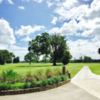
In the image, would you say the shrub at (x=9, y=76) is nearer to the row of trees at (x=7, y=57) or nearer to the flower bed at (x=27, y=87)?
the flower bed at (x=27, y=87)

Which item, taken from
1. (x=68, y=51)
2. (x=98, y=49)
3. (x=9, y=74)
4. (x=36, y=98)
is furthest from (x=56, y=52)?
(x=36, y=98)

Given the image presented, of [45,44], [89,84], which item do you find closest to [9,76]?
[89,84]

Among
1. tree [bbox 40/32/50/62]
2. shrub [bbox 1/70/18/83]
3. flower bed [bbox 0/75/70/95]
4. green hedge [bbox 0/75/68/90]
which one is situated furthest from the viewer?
tree [bbox 40/32/50/62]

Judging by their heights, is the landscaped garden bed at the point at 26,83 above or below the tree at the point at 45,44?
below

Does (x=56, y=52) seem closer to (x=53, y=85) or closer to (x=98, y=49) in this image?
(x=98, y=49)

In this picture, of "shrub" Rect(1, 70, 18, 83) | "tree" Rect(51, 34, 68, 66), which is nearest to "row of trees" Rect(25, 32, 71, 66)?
"tree" Rect(51, 34, 68, 66)

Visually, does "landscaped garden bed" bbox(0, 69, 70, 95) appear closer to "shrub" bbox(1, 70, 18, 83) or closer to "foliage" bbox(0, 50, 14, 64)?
"shrub" bbox(1, 70, 18, 83)

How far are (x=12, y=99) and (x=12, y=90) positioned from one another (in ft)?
7.56

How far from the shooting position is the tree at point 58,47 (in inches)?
4090

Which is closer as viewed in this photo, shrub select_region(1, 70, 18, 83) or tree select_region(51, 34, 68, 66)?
shrub select_region(1, 70, 18, 83)

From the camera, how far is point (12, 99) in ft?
49.6

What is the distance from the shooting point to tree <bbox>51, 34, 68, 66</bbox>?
104 metres

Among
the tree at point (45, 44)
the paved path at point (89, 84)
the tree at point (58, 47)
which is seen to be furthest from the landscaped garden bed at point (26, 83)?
the tree at point (45, 44)

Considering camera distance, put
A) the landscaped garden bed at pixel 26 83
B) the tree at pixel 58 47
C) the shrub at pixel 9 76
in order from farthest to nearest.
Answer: the tree at pixel 58 47 → the shrub at pixel 9 76 → the landscaped garden bed at pixel 26 83
